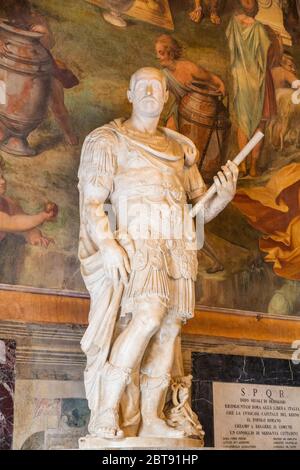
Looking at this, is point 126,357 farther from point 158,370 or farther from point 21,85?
point 21,85

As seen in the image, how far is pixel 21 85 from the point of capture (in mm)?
7320

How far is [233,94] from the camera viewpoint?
8680 millimetres

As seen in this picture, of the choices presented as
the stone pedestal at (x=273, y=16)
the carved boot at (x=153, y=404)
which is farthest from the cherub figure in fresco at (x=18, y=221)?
the stone pedestal at (x=273, y=16)

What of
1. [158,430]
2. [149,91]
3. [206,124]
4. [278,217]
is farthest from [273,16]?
[158,430]

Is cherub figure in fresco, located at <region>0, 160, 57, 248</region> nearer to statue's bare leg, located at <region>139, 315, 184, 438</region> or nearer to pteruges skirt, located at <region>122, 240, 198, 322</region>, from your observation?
pteruges skirt, located at <region>122, 240, 198, 322</region>

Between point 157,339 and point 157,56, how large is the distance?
11.7 ft

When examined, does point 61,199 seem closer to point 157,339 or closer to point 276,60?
point 157,339

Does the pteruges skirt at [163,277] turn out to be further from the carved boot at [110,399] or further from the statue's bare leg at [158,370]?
the carved boot at [110,399]

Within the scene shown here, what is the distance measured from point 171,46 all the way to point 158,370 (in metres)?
3.95

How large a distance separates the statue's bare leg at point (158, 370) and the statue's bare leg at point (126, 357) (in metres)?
0.26

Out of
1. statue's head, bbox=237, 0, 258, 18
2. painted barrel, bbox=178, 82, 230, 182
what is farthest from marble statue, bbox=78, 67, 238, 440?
statue's head, bbox=237, 0, 258, 18

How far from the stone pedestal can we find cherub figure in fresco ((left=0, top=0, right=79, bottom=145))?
9.35 feet
